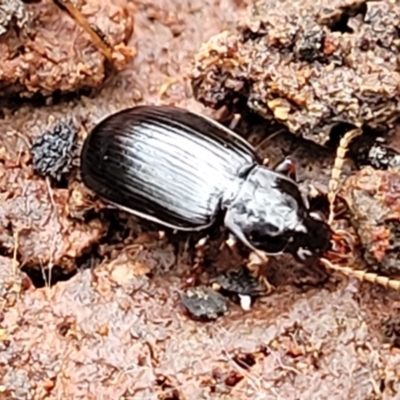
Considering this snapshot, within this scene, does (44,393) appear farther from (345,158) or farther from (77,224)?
(345,158)

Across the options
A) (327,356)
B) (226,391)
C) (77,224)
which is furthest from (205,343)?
(77,224)

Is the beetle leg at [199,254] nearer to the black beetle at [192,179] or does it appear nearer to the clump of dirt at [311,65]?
the black beetle at [192,179]

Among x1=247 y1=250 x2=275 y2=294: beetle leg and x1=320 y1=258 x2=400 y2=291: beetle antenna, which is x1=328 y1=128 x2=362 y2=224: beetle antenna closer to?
x1=320 y1=258 x2=400 y2=291: beetle antenna

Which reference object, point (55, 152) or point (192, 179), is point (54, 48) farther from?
point (192, 179)

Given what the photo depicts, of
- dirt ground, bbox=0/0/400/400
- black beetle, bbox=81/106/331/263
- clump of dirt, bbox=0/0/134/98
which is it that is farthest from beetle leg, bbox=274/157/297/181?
clump of dirt, bbox=0/0/134/98

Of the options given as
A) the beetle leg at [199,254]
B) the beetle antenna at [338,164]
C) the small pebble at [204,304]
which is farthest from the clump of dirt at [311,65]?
the small pebble at [204,304]

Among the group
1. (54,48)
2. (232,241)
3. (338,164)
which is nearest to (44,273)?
(232,241)
